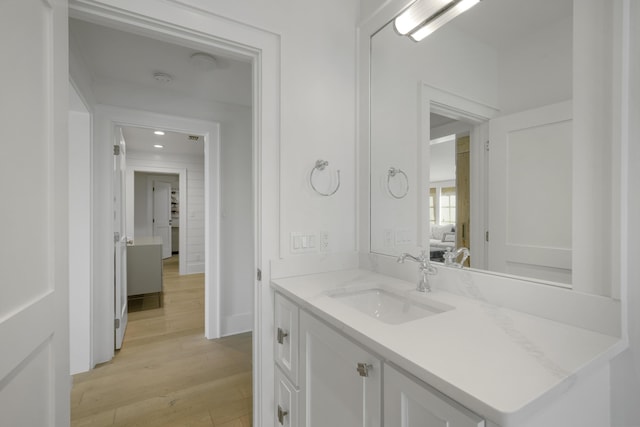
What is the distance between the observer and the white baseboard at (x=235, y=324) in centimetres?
285

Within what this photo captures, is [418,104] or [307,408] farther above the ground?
[418,104]

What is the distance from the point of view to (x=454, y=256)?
1.24 metres

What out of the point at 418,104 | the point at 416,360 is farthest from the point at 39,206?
the point at 418,104

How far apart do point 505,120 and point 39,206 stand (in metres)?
1.57

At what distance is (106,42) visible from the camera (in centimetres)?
Answer: 186

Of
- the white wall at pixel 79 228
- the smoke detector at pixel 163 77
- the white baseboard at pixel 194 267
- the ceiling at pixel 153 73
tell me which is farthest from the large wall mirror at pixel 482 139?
the white baseboard at pixel 194 267

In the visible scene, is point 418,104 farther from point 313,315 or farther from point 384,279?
point 313,315

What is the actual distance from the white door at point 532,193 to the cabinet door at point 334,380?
66cm

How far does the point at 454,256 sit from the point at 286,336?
82 centimetres

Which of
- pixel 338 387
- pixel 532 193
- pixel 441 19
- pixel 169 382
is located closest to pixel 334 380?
pixel 338 387

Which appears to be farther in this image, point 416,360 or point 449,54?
point 449,54

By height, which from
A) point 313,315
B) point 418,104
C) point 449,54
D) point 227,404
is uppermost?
point 449,54

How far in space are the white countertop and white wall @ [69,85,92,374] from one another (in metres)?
1.99

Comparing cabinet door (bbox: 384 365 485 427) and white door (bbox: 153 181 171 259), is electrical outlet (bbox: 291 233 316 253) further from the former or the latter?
white door (bbox: 153 181 171 259)
